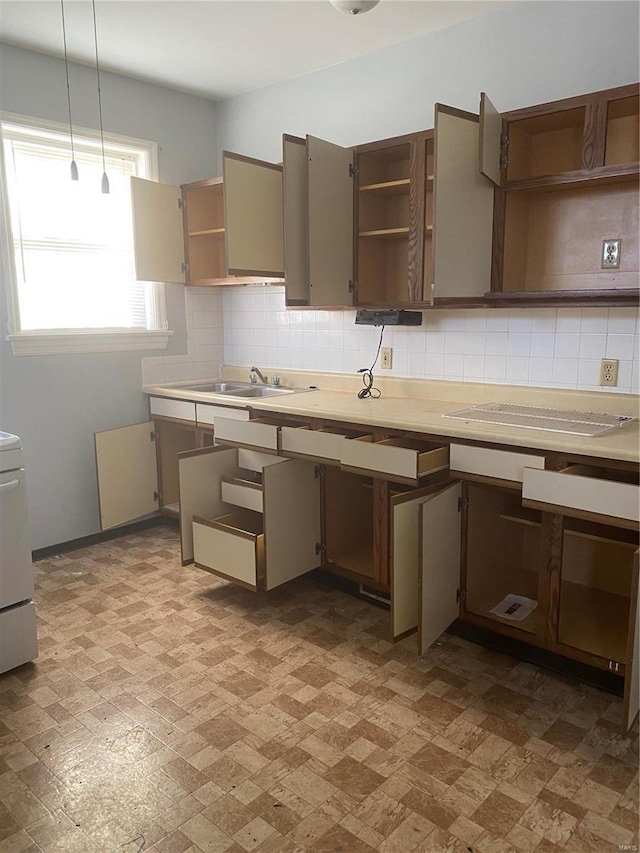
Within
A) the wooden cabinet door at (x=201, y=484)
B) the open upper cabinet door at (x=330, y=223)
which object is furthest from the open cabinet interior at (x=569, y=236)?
the wooden cabinet door at (x=201, y=484)

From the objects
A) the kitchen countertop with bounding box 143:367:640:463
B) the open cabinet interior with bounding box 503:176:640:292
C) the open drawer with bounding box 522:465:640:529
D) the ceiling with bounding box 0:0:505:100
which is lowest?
the open drawer with bounding box 522:465:640:529

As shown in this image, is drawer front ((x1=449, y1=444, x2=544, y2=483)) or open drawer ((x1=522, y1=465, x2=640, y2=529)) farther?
drawer front ((x1=449, y1=444, x2=544, y2=483))

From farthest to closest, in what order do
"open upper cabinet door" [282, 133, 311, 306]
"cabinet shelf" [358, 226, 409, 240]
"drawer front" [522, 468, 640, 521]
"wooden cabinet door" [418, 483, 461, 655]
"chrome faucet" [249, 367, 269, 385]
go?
"chrome faucet" [249, 367, 269, 385]
"cabinet shelf" [358, 226, 409, 240]
"open upper cabinet door" [282, 133, 311, 306]
"wooden cabinet door" [418, 483, 461, 655]
"drawer front" [522, 468, 640, 521]

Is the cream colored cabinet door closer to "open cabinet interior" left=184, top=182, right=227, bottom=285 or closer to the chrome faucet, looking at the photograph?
the chrome faucet

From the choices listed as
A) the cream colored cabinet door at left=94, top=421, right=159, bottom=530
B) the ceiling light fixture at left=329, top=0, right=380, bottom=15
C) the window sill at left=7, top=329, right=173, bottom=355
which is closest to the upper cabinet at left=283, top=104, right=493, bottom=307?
the ceiling light fixture at left=329, top=0, right=380, bottom=15

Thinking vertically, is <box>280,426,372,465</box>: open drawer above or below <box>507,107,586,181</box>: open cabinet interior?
below

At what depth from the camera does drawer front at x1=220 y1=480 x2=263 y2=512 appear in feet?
9.71

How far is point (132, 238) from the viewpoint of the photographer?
3678 mm

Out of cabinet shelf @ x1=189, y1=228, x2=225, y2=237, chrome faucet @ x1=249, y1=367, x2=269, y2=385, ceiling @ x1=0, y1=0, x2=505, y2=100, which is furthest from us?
chrome faucet @ x1=249, y1=367, x2=269, y2=385

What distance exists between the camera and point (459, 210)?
252 centimetres

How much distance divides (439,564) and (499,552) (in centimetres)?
52

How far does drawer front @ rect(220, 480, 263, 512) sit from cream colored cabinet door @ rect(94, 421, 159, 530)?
0.91 m

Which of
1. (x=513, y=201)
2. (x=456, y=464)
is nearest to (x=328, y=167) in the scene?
(x=513, y=201)

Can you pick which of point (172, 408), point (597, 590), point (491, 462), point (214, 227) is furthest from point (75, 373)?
point (597, 590)
